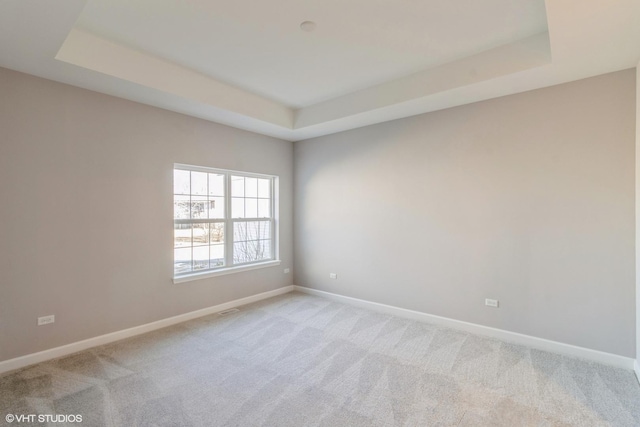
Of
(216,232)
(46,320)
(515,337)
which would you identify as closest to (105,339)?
(46,320)

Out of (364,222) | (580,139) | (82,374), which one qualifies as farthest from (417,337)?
(82,374)

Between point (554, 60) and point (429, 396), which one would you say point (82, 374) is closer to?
point (429, 396)

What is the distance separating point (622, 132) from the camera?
276cm

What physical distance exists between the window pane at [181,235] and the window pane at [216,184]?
24.2 inches

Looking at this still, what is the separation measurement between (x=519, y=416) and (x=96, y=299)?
3969 mm

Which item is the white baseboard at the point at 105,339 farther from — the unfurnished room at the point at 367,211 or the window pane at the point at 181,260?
the window pane at the point at 181,260

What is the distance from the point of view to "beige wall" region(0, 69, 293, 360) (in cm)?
275

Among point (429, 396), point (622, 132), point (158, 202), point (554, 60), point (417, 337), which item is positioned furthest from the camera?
point (158, 202)

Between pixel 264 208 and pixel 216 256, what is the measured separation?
1.18 meters

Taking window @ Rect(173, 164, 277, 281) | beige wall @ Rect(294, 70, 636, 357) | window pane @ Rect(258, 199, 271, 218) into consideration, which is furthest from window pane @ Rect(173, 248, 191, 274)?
beige wall @ Rect(294, 70, 636, 357)

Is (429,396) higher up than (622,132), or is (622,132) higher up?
(622,132)

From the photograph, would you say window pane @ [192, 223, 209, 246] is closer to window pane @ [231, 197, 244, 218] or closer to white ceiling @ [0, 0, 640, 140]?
window pane @ [231, 197, 244, 218]

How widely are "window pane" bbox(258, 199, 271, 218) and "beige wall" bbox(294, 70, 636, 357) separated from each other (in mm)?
1208

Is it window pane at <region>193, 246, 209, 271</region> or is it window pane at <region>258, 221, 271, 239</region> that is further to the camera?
window pane at <region>258, 221, 271, 239</region>
